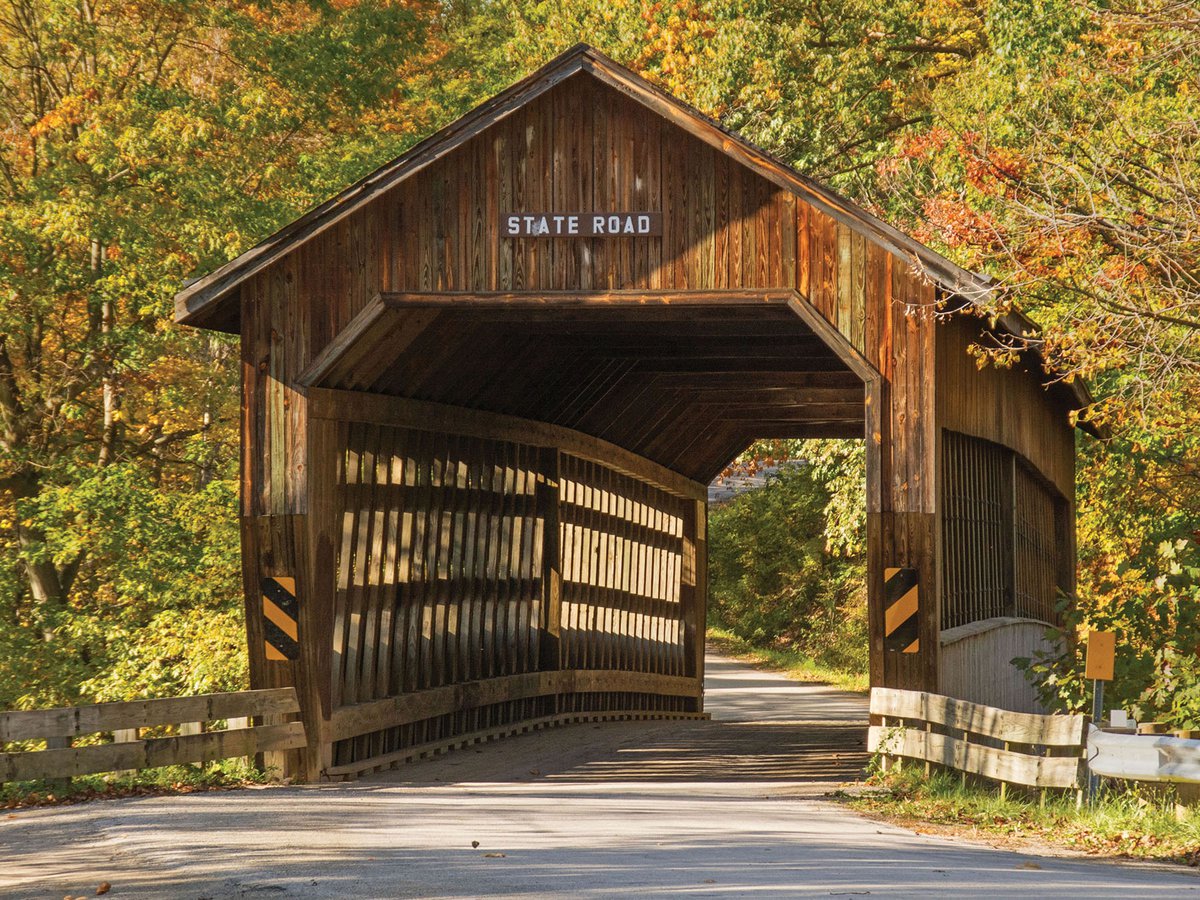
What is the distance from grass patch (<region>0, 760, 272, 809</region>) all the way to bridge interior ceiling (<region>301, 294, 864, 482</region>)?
9.89 ft

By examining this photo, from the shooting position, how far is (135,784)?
462 inches

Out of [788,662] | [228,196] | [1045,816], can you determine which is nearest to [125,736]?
[1045,816]

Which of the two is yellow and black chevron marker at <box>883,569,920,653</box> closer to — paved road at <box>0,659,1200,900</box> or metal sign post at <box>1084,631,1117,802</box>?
Result: paved road at <box>0,659,1200,900</box>

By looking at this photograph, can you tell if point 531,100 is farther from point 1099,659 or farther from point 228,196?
point 228,196

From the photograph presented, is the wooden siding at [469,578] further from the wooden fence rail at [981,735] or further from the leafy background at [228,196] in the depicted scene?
the wooden fence rail at [981,735]

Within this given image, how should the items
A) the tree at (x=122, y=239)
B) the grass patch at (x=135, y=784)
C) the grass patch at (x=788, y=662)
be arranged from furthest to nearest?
the grass patch at (x=788, y=662) < the tree at (x=122, y=239) < the grass patch at (x=135, y=784)

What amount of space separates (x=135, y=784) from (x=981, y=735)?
602 centimetres

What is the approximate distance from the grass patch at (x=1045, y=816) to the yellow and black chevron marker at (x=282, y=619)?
14.0ft

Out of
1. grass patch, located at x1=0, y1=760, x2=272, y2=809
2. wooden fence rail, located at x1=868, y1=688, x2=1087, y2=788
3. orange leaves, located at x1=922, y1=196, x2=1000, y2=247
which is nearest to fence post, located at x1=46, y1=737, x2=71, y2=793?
grass patch, located at x1=0, y1=760, x2=272, y2=809

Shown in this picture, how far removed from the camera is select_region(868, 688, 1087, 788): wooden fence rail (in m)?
9.93

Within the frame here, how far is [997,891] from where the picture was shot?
280 inches

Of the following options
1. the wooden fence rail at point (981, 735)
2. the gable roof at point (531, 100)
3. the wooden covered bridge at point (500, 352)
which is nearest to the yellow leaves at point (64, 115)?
the wooden covered bridge at point (500, 352)

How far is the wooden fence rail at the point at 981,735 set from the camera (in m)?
9.93

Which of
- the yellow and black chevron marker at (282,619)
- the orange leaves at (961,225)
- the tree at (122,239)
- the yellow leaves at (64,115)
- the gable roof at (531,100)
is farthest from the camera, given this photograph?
the yellow leaves at (64,115)
